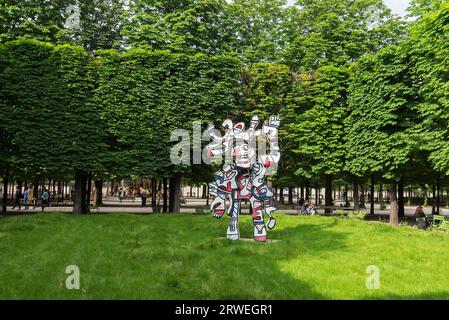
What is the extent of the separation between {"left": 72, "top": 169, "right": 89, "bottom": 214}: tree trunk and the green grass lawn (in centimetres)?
723

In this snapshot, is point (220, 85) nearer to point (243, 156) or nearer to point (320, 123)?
point (320, 123)

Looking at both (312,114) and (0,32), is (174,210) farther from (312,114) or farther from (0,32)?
(0,32)

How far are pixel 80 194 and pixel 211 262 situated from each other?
17.9m

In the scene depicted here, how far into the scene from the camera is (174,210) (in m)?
28.0

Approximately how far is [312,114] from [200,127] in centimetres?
866

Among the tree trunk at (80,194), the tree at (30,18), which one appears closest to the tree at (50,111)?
the tree trunk at (80,194)

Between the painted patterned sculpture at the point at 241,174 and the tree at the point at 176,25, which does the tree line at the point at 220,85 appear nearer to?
the tree at the point at 176,25

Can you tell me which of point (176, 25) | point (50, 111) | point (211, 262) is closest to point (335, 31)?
point (176, 25)

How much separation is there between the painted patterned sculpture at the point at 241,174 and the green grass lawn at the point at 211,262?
145cm

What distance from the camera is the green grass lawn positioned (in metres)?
8.74

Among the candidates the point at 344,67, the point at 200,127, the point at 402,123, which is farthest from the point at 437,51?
the point at 200,127

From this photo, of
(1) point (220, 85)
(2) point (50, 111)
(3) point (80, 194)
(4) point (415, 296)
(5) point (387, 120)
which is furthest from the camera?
(1) point (220, 85)

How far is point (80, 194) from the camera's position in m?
26.8
